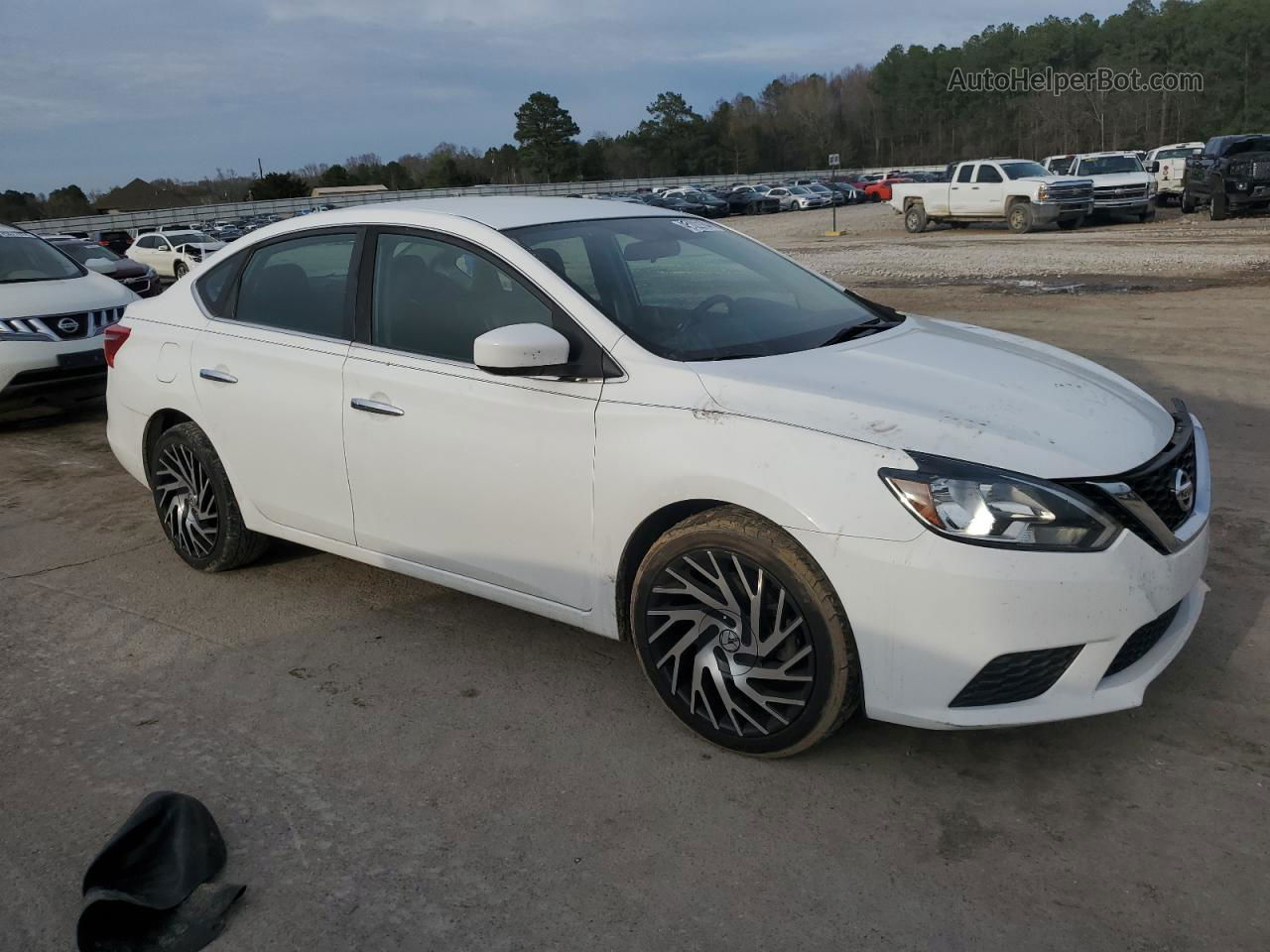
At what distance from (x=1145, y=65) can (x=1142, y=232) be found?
9456 centimetres

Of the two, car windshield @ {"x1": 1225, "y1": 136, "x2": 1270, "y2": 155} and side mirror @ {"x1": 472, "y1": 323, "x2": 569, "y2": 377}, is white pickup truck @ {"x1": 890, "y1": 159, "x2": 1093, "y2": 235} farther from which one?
side mirror @ {"x1": 472, "y1": 323, "x2": 569, "y2": 377}

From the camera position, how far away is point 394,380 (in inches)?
161

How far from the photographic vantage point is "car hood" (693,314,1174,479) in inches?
121

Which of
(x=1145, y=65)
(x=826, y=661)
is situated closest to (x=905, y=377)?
(x=826, y=661)

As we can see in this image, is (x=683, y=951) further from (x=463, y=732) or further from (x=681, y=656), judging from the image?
(x=463, y=732)

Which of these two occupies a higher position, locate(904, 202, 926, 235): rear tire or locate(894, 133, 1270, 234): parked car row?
locate(894, 133, 1270, 234): parked car row

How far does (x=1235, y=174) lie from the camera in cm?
2612

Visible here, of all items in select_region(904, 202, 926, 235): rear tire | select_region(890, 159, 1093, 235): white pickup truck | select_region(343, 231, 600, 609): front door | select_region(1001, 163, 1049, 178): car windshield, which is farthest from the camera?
select_region(904, 202, 926, 235): rear tire

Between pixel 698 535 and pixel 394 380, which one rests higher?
pixel 394 380

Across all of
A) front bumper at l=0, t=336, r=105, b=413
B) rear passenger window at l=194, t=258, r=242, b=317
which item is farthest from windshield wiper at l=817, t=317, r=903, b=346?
front bumper at l=0, t=336, r=105, b=413

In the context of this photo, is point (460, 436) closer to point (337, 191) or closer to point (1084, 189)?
point (1084, 189)

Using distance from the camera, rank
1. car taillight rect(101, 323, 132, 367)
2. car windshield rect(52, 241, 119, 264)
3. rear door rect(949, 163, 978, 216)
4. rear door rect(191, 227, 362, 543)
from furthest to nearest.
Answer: rear door rect(949, 163, 978, 216) < car windshield rect(52, 241, 119, 264) < car taillight rect(101, 323, 132, 367) < rear door rect(191, 227, 362, 543)

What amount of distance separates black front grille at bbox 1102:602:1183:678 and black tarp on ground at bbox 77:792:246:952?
243 cm

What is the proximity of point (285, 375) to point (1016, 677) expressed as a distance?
3001mm
